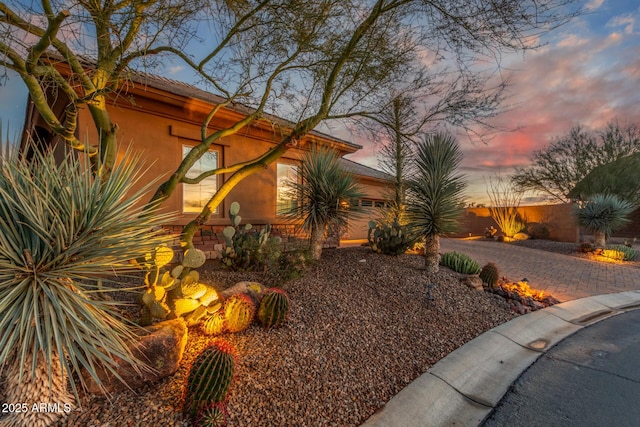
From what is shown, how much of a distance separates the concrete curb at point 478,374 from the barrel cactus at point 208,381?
4.38ft

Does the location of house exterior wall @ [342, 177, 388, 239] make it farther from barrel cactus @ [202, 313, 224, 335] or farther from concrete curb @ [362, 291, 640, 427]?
barrel cactus @ [202, 313, 224, 335]

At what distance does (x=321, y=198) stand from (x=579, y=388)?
517 centimetres

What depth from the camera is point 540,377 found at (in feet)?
12.8

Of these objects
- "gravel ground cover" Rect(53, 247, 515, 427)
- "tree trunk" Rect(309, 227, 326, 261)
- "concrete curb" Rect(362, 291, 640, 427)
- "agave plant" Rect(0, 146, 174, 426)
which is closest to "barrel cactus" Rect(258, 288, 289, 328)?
"gravel ground cover" Rect(53, 247, 515, 427)

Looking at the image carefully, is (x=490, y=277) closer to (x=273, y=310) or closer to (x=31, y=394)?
(x=273, y=310)

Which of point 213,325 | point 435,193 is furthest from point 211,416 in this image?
point 435,193

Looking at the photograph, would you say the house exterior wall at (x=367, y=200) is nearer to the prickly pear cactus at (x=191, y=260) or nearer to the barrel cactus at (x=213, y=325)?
the prickly pear cactus at (x=191, y=260)

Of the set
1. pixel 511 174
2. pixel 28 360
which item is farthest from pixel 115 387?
pixel 511 174

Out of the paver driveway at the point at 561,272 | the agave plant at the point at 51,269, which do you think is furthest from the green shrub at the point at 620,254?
the agave plant at the point at 51,269

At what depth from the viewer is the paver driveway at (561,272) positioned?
8.05 m

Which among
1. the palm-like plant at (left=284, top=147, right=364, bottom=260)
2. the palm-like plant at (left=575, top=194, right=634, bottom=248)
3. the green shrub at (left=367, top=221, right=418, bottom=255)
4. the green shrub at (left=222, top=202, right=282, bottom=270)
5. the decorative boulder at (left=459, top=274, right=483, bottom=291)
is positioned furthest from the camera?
the palm-like plant at (left=575, top=194, right=634, bottom=248)

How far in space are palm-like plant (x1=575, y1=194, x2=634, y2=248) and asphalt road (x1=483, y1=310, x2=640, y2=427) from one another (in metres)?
11.5

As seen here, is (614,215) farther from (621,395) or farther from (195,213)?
(195,213)

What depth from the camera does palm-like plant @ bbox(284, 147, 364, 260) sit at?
7.11 m
